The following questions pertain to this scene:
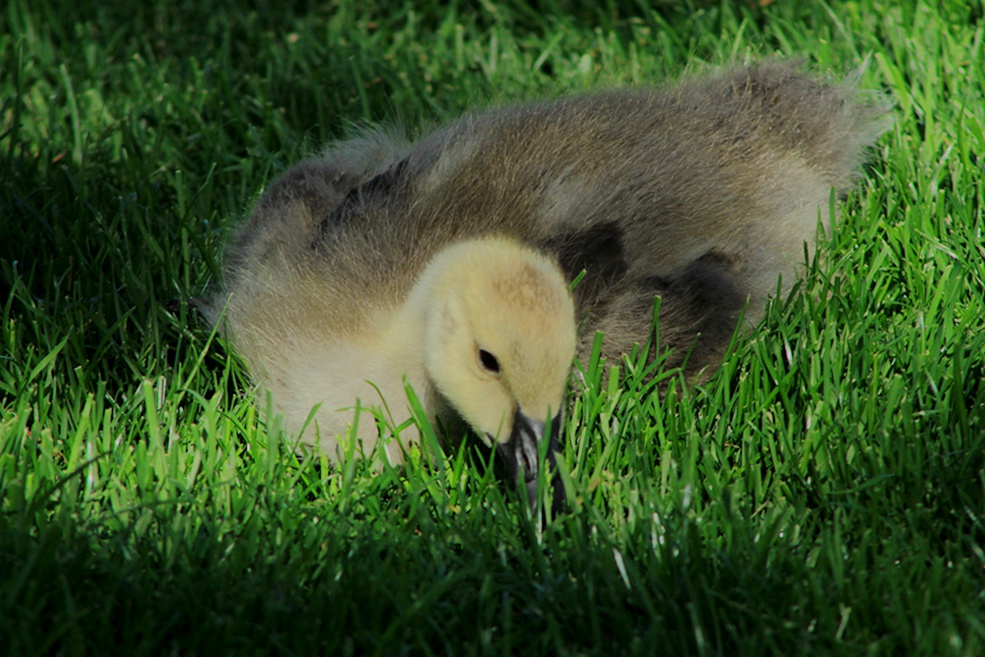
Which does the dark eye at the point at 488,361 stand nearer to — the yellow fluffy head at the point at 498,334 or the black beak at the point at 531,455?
the yellow fluffy head at the point at 498,334

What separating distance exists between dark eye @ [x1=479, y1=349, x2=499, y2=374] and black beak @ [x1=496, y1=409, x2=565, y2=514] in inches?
4.2

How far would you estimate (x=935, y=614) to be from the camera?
1.88 metres

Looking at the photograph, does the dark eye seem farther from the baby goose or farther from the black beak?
the black beak

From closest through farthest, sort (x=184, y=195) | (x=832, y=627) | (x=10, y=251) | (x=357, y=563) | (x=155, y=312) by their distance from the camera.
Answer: (x=832, y=627), (x=357, y=563), (x=155, y=312), (x=10, y=251), (x=184, y=195)

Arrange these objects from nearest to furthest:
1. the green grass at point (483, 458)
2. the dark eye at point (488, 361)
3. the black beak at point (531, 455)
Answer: the green grass at point (483, 458) < the black beak at point (531, 455) < the dark eye at point (488, 361)

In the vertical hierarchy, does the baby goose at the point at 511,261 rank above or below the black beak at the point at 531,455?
above

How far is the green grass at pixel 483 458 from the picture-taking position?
1.91m

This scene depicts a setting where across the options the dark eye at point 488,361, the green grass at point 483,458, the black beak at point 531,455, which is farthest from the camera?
the dark eye at point 488,361

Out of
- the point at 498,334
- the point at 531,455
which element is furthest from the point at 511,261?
the point at 531,455

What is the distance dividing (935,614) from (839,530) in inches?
9.8

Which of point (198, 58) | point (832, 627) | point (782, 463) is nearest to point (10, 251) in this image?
point (198, 58)

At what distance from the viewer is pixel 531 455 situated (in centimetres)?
231

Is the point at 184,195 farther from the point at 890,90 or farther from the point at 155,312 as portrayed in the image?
the point at 890,90

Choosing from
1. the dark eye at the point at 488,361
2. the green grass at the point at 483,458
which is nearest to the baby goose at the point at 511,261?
the dark eye at the point at 488,361
